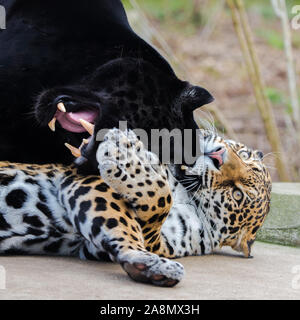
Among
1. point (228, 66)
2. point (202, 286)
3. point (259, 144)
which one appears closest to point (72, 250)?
point (202, 286)

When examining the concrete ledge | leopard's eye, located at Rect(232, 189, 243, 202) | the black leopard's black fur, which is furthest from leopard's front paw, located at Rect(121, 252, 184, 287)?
the concrete ledge

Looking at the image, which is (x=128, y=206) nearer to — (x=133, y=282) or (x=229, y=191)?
(x=133, y=282)

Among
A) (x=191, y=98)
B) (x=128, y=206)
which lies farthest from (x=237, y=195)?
(x=128, y=206)

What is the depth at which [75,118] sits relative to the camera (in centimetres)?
299

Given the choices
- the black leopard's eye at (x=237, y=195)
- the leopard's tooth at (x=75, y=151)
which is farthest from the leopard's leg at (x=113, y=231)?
the black leopard's eye at (x=237, y=195)

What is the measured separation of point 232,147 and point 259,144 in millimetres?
3950

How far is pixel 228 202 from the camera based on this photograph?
3.34 metres

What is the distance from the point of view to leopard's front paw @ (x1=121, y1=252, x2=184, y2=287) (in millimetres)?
2428

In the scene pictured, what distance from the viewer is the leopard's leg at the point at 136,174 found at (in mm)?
2732

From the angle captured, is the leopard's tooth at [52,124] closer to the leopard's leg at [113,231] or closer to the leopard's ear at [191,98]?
the leopard's leg at [113,231]

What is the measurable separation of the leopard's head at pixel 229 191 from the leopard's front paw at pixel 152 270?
0.83 metres

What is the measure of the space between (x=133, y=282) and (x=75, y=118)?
821 mm

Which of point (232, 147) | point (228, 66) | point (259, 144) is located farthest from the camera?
point (228, 66)

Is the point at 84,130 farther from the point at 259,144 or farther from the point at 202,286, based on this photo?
the point at 259,144
